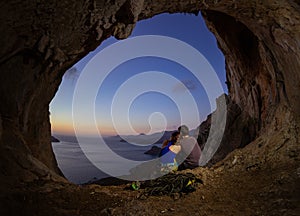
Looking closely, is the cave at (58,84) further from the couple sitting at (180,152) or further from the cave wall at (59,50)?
the couple sitting at (180,152)

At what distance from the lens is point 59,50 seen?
3.97 m

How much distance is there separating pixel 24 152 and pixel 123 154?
29.7ft

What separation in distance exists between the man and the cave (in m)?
1.14

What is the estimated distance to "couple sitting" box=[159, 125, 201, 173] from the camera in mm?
5805

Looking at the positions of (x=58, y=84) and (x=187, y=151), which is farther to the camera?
(x=187, y=151)

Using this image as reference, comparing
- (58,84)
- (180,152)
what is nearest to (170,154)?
(180,152)

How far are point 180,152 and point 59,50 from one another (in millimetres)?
3428

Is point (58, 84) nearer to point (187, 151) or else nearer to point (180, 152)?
point (180, 152)

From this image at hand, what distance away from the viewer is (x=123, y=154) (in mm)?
12664

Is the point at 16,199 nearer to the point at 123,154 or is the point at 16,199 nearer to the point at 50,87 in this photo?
the point at 50,87

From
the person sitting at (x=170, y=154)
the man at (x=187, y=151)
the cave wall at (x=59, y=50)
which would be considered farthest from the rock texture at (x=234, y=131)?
the person sitting at (x=170, y=154)

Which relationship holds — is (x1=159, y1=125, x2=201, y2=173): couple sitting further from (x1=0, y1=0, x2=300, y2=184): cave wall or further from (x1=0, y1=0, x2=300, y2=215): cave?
(x1=0, y1=0, x2=300, y2=184): cave wall

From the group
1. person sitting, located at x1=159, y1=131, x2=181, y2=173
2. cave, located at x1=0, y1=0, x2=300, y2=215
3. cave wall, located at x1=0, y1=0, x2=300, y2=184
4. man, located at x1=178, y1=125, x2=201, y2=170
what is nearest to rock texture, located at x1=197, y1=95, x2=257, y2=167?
cave wall, located at x1=0, y1=0, x2=300, y2=184

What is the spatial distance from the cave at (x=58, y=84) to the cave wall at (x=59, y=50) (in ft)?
0.05
